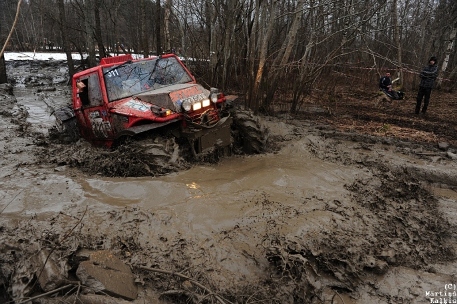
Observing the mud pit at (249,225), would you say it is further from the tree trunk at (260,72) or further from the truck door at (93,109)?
the tree trunk at (260,72)

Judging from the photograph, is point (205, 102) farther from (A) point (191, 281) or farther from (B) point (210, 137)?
(A) point (191, 281)

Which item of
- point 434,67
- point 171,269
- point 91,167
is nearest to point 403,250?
point 171,269

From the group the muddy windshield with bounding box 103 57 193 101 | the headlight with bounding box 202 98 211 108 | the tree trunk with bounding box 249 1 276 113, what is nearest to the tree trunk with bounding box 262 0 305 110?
the tree trunk with bounding box 249 1 276 113

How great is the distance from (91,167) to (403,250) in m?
4.70

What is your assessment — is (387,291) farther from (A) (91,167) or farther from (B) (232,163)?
(A) (91,167)

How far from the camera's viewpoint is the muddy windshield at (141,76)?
220 inches

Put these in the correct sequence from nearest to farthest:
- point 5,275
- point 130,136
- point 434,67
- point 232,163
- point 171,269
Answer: point 5,275
point 171,269
point 130,136
point 232,163
point 434,67

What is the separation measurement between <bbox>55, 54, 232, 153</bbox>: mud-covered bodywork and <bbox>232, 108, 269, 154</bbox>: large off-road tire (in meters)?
0.41

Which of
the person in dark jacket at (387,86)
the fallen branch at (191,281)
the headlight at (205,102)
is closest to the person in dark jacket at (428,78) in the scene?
the person in dark jacket at (387,86)

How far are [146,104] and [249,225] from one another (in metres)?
2.75

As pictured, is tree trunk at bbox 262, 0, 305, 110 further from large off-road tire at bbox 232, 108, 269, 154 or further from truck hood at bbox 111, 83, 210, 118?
truck hood at bbox 111, 83, 210, 118

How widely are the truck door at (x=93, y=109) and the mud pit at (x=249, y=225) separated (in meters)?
0.39

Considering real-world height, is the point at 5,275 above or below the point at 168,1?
below

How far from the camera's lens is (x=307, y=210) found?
13.4ft
